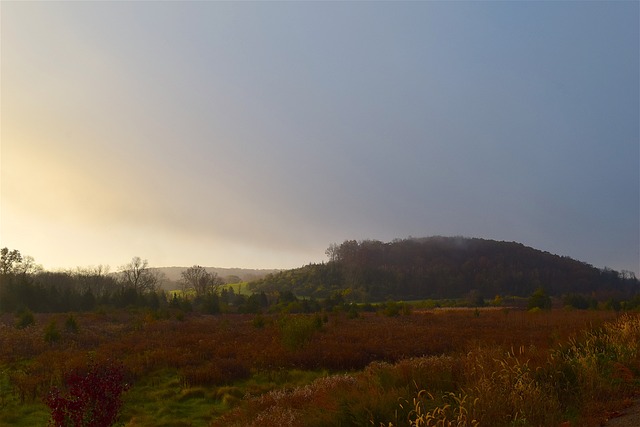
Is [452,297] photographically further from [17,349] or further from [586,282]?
[17,349]

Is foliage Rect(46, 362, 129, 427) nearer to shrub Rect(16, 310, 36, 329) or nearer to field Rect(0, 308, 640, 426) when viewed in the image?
field Rect(0, 308, 640, 426)

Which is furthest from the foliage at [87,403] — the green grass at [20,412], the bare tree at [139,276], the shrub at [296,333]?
the bare tree at [139,276]

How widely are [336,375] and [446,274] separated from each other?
10850 centimetres

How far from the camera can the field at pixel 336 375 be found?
620 centimetres

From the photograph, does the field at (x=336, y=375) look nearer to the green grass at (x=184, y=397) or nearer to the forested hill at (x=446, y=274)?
the green grass at (x=184, y=397)

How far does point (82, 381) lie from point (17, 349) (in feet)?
54.4

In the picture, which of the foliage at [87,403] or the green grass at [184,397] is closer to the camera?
the foliage at [87,403]

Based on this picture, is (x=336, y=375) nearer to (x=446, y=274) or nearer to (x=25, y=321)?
(x=25, y=321)

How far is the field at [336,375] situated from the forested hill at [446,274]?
80.1 metres

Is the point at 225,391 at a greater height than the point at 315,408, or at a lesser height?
lesser

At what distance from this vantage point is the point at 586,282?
111000mm

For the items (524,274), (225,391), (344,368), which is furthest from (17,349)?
(524,274)

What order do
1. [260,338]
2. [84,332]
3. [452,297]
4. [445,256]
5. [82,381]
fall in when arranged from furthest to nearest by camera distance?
[445,256], [452,297], [84,332], [260,338], [82,381]

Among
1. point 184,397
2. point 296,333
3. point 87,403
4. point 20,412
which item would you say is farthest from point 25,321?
point 87,403
